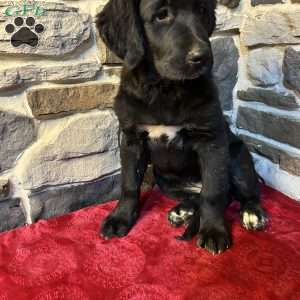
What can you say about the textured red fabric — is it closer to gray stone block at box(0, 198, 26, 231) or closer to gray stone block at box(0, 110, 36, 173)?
gray stone block at box(0, 198, 26, 231)

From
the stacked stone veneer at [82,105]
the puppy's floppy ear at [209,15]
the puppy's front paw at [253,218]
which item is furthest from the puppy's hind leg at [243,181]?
the puppy's floppy ear at [209,15]

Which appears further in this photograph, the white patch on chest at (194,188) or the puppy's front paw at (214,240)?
the white patch on chest at (194,188)

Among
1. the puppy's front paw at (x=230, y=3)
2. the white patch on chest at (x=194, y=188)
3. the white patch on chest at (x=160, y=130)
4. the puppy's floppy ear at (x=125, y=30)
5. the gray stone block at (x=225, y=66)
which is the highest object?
the puppy's front paw at (x=230, y=3)

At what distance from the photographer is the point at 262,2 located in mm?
1657

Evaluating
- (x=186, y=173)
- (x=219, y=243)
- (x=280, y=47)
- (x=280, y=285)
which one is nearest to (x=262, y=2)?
(x=280, y=47)

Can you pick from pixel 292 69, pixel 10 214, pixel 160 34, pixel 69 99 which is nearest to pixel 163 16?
pixel 160 34

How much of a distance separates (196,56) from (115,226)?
0.61m

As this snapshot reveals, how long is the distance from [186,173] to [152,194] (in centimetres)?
25

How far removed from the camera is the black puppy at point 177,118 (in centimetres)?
117

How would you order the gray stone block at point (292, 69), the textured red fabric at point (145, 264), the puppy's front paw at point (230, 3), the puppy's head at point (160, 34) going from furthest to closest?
the puppy's front paw at point (230, 3), the gray stone block at point (292, 69), the puppy's head at point (160, 34), the textured red fabric at point (145, 264)

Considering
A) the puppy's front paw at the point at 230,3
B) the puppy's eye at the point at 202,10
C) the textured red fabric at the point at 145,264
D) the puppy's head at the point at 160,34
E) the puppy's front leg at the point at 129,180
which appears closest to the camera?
the textured red fabric at the point at 145,264

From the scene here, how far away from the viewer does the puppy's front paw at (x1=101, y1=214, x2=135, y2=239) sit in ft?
4.31

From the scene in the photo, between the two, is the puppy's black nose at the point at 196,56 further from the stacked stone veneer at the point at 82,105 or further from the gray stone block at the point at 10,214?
the gray stone block at the point at 10,214

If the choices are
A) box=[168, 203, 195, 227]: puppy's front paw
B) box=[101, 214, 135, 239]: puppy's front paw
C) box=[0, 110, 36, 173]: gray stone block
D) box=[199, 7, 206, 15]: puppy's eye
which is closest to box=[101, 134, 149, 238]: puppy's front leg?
box=[101, 214, 135, 239]: puppy's front paw
